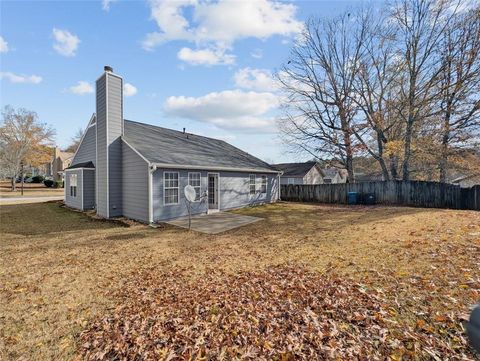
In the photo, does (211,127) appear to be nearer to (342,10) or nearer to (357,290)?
(342,10)

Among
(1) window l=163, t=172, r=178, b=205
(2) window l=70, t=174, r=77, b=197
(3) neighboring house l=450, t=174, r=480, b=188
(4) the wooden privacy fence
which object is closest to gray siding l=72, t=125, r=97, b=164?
(2) window l=70, t=174, r=77, b=197

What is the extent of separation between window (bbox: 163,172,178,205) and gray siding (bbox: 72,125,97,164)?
19.1 ft

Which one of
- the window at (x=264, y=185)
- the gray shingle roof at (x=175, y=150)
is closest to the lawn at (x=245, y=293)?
the gray shingle roof at (x=175, y=150)

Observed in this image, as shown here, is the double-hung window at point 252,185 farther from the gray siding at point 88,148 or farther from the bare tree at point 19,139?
the bare tree at point 19,139

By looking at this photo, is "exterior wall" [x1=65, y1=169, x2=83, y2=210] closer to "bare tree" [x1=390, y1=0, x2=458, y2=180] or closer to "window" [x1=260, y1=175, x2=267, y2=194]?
"window" [x1=260, y1=175, x2=267, y2=194]

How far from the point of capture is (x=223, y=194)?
45.4 feet

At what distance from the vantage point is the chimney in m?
11.4

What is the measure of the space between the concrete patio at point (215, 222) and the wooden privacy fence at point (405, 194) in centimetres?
942

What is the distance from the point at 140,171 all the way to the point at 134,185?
0.89 m

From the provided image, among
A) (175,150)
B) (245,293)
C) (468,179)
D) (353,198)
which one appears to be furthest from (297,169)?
(245,293)

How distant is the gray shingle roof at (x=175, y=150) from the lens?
11.2 m

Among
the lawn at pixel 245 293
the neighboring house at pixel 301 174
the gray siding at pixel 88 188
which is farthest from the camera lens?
the neighboring house at pixel 301 174

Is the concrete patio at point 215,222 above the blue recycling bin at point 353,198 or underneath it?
underneath

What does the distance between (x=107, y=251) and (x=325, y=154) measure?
17.8 metres
